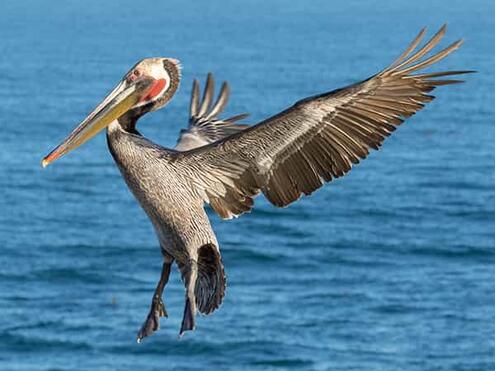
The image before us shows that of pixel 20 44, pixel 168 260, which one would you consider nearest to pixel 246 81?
pixel 20 44

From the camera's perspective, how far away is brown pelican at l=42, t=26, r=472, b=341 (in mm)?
9547

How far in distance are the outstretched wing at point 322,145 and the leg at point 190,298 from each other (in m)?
0.44

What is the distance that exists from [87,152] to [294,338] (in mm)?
29624

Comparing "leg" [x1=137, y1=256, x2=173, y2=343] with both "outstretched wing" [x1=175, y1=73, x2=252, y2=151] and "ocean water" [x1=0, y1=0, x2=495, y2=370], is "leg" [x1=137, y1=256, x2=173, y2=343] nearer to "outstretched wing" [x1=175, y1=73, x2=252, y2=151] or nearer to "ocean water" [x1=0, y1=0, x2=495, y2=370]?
"outstretched wing" [x1=175, y1=73, x2=252, y2=151]

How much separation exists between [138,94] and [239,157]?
2.80 feet

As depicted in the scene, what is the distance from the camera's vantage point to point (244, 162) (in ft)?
32.2

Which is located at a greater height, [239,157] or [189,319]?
[239,157]

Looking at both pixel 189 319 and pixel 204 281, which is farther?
pixel 204 281

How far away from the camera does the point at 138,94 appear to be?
9.45 m

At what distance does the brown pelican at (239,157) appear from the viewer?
31.3ft

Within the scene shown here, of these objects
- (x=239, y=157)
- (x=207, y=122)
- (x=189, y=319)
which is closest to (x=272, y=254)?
(x=207, y=122)

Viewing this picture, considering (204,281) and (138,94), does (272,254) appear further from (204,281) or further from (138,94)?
(138,94)

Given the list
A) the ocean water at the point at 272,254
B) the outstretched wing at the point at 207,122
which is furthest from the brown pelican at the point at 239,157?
the ocean water at the point at 272,254

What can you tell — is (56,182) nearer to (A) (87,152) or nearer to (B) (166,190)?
(A) (87,152)
